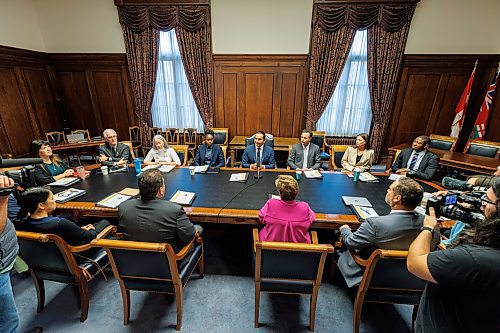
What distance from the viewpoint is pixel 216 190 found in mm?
2363

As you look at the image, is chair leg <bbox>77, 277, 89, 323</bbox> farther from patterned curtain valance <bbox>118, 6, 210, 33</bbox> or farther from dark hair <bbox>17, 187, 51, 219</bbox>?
patterned curtain valance <bbox>118, 6, 210, 33</bbox>

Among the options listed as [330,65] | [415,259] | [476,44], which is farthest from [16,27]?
[476,44]

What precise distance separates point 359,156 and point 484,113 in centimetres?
327

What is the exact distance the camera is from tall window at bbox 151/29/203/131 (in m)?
4.98

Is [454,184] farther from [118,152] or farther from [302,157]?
[118,152]

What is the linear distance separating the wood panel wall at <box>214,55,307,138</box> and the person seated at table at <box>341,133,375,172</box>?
2076 millimetres

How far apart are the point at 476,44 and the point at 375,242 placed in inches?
216

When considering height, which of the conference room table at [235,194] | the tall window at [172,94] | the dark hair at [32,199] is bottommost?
the conference room table at [235,194]

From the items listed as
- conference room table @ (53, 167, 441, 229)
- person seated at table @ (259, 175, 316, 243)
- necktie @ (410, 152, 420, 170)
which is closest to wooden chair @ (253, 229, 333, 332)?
person seated at table @ (259, 175, 316, 243)

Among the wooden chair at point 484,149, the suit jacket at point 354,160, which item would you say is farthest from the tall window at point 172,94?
the wooden chair at point 484,149

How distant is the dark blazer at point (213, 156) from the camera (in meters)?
3.46

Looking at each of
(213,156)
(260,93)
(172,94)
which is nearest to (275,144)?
(260,93)

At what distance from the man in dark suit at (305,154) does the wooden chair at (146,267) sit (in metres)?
2.20

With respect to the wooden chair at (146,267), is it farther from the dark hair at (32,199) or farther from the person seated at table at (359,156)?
the person seated at table at (359,156)
